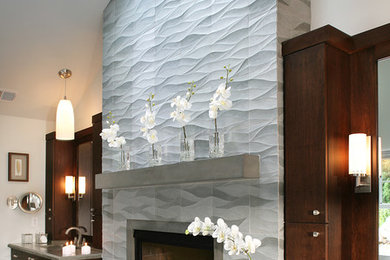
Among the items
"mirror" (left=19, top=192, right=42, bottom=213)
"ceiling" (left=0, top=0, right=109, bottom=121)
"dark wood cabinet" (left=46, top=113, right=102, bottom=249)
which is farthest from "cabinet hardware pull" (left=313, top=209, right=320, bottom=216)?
"mirror" (left=19, top=192, right=42, bottom=213)

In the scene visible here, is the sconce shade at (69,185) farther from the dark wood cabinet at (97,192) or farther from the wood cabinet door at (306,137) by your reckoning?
the wood cabinet door at (306,137)

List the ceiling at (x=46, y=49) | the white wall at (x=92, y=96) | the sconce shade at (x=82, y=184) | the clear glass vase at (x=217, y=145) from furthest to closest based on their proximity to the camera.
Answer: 1. the sconce shade at (x=82, y=184)
2. the white wall at (x=92, y=96)
3. the ceiling at (x=46, y=49)
4. the clear glass vase at (x=217, y=145)

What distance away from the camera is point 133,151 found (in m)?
3.62

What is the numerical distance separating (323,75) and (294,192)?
61 centimetres

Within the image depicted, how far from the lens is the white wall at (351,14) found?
2355mm

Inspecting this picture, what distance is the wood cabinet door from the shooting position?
90.2 inches

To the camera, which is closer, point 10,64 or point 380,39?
point 380,39

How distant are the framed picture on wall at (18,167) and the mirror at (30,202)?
19 centimetres

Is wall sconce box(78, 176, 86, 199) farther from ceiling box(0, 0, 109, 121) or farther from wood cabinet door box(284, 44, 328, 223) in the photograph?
wood cabinet door box(284, 44, 328, 223)

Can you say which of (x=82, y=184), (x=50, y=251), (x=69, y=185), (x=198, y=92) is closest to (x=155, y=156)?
(x=198, y=92)

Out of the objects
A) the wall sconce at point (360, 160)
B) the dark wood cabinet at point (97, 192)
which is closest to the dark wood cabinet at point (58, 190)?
the dark wood cabinet at point (97, 192)

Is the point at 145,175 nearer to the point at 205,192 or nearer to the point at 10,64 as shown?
the point at 205,192

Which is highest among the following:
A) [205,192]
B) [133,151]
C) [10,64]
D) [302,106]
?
[10,64]

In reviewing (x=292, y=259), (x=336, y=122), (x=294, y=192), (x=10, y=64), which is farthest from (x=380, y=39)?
(x=10, y=64)
